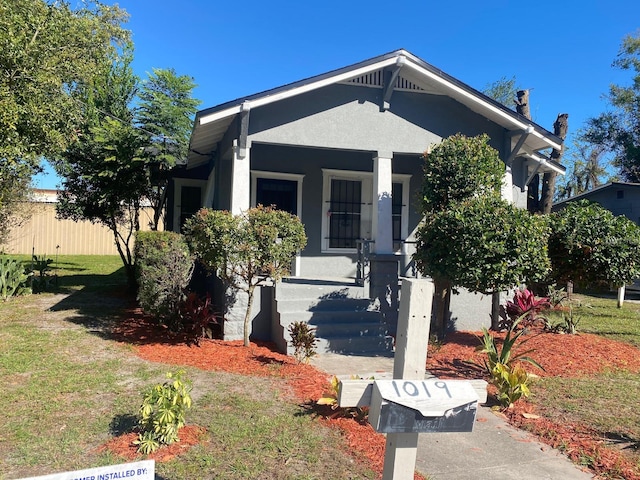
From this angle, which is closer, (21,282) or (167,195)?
(21,282)

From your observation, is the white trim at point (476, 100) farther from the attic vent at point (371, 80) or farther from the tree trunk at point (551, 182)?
the tree trunk at point (551, 182)

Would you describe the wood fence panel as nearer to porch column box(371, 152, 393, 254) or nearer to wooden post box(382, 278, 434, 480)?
porch column box(371, 152, 393, 254)

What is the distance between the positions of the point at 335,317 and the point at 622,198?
1377cm

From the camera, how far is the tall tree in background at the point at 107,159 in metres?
11.3

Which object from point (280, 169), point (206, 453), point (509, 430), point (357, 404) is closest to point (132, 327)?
point (280, 169)

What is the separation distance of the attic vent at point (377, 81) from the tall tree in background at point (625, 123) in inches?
700

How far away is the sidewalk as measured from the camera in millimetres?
3611

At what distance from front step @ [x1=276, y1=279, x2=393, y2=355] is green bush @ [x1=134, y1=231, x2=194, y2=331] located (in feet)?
5.13

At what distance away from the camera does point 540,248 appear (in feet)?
21.0

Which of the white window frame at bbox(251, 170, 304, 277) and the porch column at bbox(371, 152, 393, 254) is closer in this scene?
the porch column at bbox(371, 152, 393, 254)

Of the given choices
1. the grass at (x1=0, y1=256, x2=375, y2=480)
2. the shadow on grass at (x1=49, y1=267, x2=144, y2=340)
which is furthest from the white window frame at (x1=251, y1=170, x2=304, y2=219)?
the grass at (x1=0, y1=256, x2=375, y2=480)

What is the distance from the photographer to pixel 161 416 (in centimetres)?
373

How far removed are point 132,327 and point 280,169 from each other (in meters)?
4.37

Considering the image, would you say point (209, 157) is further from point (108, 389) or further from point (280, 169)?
point (108, 389)
